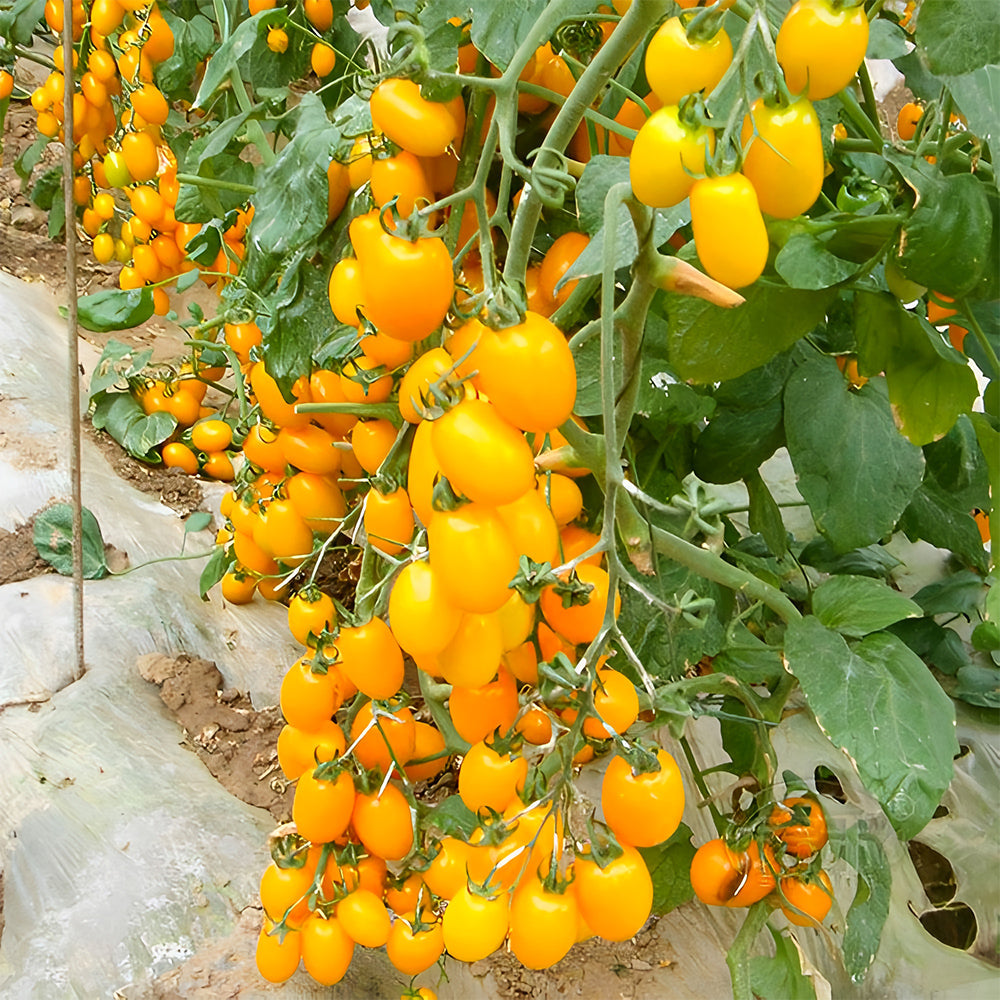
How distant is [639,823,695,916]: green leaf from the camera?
827mm

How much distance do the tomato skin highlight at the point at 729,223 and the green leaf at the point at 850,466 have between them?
17.8 inches

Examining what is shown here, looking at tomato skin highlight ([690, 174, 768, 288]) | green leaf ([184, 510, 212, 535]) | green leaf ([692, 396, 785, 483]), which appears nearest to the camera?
tomato skin highlight ([690, 174, 768, 288])

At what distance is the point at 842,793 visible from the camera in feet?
3.39

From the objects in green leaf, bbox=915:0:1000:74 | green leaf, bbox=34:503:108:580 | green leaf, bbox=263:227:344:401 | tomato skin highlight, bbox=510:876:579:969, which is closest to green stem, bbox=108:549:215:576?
green leaf, bbox=34:503:108:580

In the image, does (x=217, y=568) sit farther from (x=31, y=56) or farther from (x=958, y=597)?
(x=31, y=56)

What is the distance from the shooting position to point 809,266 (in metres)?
A: 0.59

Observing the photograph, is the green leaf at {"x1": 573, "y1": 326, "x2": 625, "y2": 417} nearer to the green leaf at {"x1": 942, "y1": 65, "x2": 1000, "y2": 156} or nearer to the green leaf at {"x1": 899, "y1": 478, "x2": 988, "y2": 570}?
the green leaf at {"x1": 942, "y1": 65, "x2": 1000, "y2": 156}

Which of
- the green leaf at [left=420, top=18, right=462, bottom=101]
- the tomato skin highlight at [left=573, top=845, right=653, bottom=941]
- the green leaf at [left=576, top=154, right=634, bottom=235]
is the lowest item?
the tomato skin highlight at [left=573, top=845, right=653, bottom=941]

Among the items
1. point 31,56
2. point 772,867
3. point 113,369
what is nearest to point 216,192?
point 113,369

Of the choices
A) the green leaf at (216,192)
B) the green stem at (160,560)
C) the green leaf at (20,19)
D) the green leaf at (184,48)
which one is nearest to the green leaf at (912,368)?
the green leaf at (216,192)

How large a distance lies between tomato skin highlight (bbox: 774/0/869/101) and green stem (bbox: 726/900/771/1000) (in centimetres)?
63

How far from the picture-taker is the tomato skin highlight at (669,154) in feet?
1.07

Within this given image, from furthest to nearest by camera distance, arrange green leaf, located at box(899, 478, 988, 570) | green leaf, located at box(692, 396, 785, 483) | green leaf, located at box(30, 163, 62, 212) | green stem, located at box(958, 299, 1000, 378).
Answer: green leaf, located at box(30, 163, 62, 212), green leaf, located at box(899, 478, 988, 570), green leaf, located at box(692, 396, 785, 483), green stem, located at box(958, 299, 1000, 378)

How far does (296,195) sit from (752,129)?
1.24 ft
